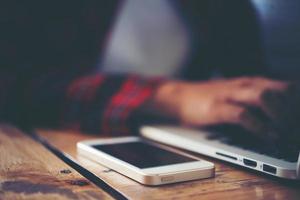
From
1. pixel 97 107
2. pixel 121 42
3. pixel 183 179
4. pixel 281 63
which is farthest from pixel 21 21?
pixel 183 179

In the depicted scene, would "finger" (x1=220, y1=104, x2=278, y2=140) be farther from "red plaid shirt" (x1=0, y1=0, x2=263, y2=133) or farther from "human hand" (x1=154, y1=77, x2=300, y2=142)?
"red plaid shirt" (x1=0, y1=0, x2=263, y2=133)

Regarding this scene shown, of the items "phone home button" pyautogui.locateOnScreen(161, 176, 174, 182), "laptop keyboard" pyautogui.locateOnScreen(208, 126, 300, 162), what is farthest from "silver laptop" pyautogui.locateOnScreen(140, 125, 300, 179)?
"phone home button" pyautogui.locateOnScreen(161, 176, 174, 182)

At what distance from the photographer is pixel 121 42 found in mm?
1203

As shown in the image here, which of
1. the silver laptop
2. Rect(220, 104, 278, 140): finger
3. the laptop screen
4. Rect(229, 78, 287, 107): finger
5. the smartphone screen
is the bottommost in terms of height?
the smartphone screen

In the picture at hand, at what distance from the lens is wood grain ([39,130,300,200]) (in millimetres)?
433

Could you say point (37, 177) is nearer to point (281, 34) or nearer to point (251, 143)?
point (251, 143)

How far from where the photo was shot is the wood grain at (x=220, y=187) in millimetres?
433

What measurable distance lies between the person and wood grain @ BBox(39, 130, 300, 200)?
16cm

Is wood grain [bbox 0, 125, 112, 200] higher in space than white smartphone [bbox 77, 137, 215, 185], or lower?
lower

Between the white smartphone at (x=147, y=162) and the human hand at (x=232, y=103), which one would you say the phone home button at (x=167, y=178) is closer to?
the white smartphone at (x=147, y=162)

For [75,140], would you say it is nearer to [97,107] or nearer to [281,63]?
[97,107]

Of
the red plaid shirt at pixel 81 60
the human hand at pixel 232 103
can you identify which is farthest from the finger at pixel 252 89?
the red plaid shirt at pixel 81 60

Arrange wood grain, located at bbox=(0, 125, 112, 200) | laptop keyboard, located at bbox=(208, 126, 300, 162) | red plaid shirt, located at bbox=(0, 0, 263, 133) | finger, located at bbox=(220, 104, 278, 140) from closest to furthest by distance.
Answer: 1. wood grain, located at bbox=(0, 125, 112, 200)
2. laptop keyboard, located at bbox=(208, 126, 300, 162)
3. finger, located at bbox=(220, 104, 278, 140)
4. red plaid shirt, located at bbox=(0, 0, 263, 133)

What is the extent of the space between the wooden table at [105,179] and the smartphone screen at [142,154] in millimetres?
31
